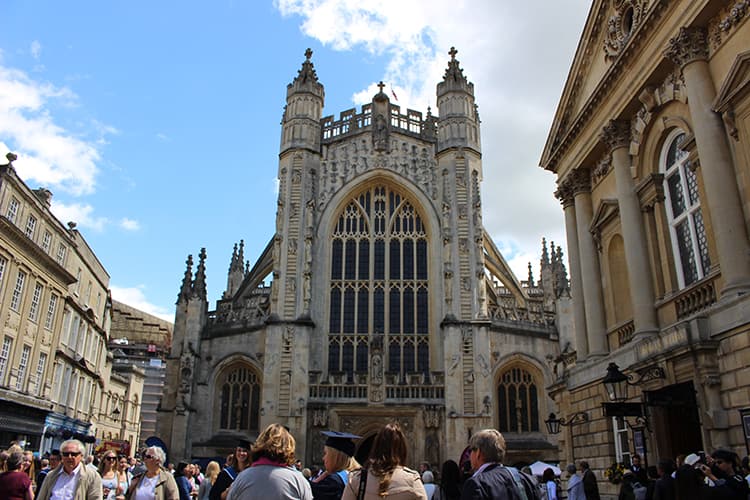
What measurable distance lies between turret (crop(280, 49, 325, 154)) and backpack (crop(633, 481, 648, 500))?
77.9 feet

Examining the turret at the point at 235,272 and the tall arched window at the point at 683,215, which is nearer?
the tall arched window at the point at 683,215

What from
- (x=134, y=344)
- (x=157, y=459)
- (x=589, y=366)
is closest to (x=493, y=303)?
(x=589, y=366)

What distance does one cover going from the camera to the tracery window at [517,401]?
2803 centimetres

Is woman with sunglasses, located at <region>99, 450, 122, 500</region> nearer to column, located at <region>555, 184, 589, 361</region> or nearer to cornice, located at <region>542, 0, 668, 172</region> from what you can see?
column, located at <region>555, 184, 589, 361</region>

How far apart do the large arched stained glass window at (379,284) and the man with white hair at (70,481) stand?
72.4ft

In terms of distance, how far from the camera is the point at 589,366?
15359 mm

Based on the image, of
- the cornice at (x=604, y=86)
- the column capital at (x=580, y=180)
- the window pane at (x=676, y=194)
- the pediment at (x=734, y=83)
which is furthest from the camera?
the column capital at (x=580, y=180)

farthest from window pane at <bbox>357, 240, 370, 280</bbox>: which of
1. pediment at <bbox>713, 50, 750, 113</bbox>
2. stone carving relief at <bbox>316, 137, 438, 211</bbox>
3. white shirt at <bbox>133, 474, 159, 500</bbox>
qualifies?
white shirt at <bbox>133, 474, 159, 500</bbox>

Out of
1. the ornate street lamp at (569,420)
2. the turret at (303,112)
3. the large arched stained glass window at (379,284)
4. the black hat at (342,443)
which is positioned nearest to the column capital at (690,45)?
the ornate street lamp at (569,420)

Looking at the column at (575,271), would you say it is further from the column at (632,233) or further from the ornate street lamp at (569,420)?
the column at (632,233)

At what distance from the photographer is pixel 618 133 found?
49.7ft

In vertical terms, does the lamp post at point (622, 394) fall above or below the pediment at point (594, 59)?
below

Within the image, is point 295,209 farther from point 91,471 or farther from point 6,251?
point 91,471

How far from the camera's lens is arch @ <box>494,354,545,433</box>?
2805cm
